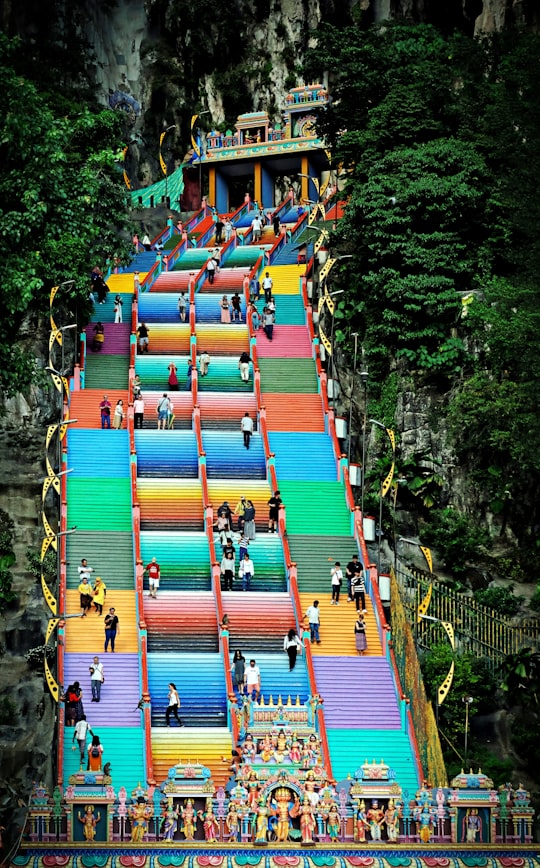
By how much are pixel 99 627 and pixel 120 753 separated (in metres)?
4.36

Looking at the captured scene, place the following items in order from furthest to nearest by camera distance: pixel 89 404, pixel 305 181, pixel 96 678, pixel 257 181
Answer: pixel 257 181 < pixel 305 181 < pixel 89 404 < pixel 96 678

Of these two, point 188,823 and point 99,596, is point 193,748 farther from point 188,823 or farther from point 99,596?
point 99,596

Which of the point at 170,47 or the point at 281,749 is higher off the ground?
the point at 170,47

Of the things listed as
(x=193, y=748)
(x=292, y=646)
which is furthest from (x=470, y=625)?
(x=193, y=748)

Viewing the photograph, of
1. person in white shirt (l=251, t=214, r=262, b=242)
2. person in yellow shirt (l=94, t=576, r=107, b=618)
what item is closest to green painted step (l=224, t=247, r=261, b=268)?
person in white shirt (l=251, t=214, r=262, b=242)

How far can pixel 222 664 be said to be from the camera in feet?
128

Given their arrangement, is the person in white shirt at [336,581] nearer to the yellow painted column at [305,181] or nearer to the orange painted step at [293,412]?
the orange painted step at [293,412]

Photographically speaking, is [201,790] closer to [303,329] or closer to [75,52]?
[303,329]

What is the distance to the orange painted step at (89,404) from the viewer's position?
4847cm

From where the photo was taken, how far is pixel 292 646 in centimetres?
3841

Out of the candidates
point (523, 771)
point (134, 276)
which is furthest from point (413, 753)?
point (134, 276)

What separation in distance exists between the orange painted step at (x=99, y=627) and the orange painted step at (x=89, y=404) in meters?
8.17

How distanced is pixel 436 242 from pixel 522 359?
24.6ft

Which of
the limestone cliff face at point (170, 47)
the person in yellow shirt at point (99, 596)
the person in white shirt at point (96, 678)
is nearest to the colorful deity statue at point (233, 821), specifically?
the person in white shirt at point (96, 678)
